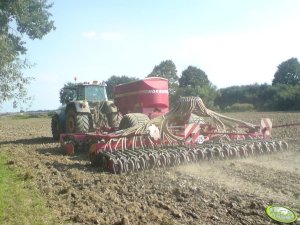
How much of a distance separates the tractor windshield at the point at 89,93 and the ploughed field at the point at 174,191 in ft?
13.6

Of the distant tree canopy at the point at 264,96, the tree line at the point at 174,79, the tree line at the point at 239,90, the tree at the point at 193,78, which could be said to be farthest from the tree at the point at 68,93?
the tree at the point at 193,78

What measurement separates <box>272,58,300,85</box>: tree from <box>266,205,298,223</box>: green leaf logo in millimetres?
57761

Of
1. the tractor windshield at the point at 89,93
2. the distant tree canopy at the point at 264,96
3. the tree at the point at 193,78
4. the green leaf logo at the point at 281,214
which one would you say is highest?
the tree at the point at 193,78

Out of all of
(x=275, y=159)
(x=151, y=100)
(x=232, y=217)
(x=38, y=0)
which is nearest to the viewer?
(x=232, y=217)

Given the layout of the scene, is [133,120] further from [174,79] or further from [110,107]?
[174,79]

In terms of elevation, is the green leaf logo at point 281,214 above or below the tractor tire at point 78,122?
below

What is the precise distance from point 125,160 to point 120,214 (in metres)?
2.49

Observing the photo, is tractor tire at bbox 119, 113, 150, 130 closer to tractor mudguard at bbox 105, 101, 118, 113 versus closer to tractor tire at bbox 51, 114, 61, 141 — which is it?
tractor mudguard at bbox 105, 101, 118, 113

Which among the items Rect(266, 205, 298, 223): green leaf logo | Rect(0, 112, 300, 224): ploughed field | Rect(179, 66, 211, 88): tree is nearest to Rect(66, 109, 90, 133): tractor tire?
Rect(0, 112, 300, 224): ploughed field

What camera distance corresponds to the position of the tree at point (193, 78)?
59.8m

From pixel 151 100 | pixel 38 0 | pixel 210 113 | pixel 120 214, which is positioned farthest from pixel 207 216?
pixel 38 0

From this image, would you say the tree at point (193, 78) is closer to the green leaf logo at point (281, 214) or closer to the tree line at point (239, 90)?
the tree line at point (239, 90)

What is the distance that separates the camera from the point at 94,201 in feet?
18.3

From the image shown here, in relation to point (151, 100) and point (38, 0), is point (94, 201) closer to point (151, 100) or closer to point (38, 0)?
point (151, 100)
